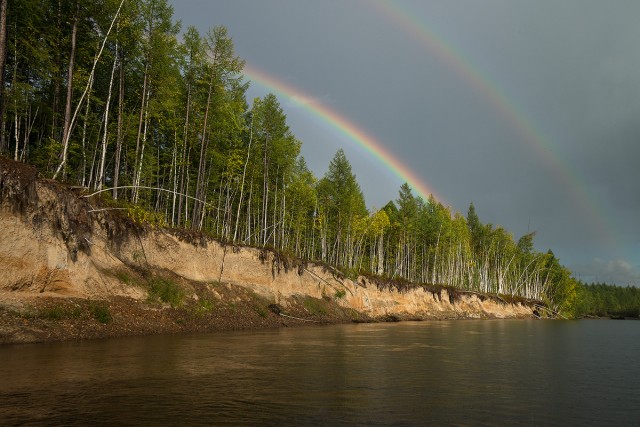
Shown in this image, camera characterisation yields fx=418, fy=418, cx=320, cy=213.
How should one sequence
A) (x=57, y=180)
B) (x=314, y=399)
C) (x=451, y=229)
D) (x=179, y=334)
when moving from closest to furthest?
(x=314, y=399)
(x=57, y=180)
(x=179, y=334)
(x=451, y=229)

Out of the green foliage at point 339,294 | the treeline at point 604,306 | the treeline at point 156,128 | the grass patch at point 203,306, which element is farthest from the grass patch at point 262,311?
the treeline at point 604,306

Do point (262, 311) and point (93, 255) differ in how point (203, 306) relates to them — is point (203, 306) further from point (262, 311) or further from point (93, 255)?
point (93, 255)

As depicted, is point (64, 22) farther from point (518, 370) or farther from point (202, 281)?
point (518, 370)

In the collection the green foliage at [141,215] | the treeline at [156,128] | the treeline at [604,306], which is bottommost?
the treeline at [604,306]

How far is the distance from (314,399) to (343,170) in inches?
2087

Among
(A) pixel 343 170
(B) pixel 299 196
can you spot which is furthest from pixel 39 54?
(A) pixel 343 170

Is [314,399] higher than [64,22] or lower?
lower

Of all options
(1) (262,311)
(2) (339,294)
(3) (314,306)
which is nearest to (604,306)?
(2) (339,294)

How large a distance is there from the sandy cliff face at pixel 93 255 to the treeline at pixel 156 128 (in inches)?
86.9

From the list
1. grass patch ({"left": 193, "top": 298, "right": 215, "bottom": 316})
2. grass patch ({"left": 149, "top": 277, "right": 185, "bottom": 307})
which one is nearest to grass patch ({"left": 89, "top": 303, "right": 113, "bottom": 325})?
grass patch ({"left": 149, "top": 277, "right": 185, "bottom": 307})

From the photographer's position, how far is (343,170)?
2427 inches

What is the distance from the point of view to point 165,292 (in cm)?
2839

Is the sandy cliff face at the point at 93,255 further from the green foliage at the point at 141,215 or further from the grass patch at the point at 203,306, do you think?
the grass patch at the point at 203,306

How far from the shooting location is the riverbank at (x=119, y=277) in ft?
63.9
